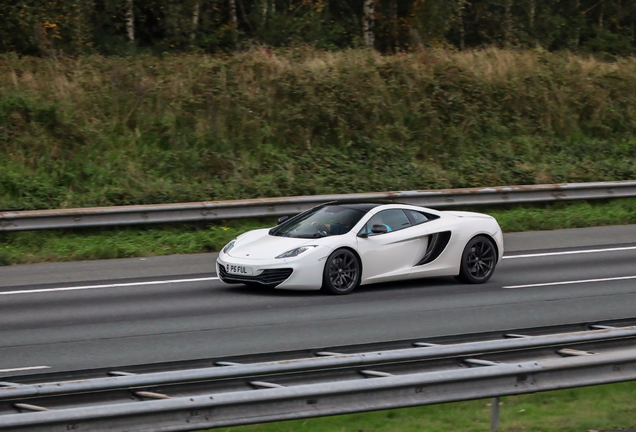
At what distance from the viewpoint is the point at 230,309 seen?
11039 mm

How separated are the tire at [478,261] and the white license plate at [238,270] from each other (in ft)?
10.4

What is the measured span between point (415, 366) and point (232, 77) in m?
18.7

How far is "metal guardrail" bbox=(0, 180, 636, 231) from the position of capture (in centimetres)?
1622

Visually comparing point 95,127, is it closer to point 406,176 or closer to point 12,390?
point 406,176

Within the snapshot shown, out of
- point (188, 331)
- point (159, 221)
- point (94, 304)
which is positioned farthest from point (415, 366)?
point (159, 221)

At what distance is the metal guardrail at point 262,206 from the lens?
16.2 metres

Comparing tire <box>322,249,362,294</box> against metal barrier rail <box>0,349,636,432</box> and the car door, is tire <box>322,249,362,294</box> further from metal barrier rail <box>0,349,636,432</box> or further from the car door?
metal barrier rail <box>0,349,636,432</box>

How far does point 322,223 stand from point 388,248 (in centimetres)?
98

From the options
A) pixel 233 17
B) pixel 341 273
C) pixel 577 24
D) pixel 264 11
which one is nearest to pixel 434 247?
pixel 341 273

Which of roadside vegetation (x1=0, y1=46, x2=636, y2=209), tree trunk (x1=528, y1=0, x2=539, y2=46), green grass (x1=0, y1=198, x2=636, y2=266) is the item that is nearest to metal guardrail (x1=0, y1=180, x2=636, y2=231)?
green grass (x1=0, y1=198, x2=636, y2=266)

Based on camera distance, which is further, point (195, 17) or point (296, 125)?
point (195, 17)

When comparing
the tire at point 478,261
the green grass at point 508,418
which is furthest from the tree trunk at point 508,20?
the green grass at point 508,418

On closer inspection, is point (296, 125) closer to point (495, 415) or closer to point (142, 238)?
point (142, 238)

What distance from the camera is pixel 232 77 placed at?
24.3m
